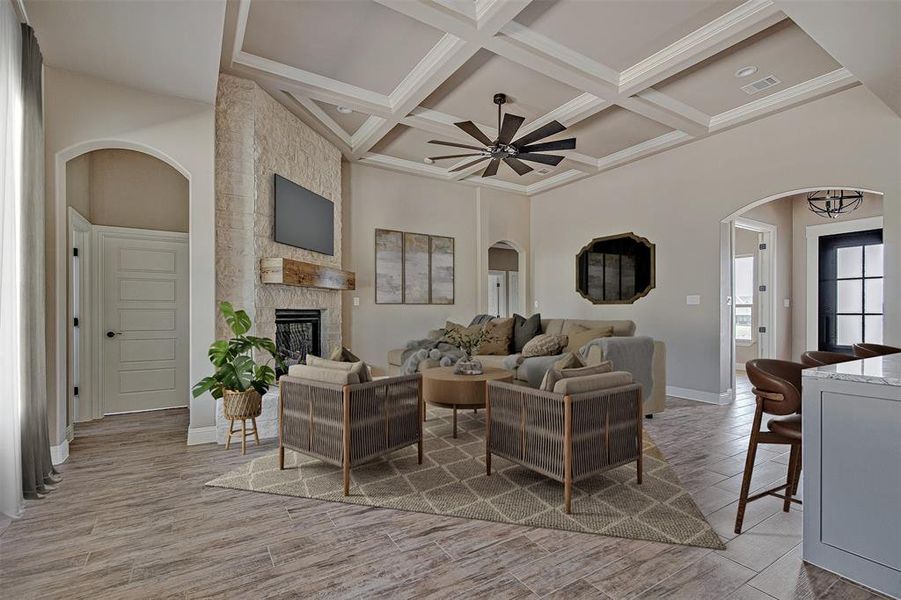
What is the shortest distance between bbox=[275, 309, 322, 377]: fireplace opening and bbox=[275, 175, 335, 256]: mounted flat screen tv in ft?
2.46

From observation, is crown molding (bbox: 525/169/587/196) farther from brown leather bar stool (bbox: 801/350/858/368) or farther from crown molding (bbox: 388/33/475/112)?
brown leather bar stool (bbox: 801/350/858/368)

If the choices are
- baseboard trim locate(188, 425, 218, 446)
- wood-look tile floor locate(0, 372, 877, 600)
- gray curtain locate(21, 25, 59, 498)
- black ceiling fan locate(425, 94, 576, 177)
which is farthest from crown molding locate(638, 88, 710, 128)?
baseboard trim locate(188, 425, 218, 446)

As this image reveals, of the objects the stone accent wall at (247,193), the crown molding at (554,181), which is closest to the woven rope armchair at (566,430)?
the stone accent wall at (247,193)

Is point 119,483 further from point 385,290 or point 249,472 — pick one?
point 385,290

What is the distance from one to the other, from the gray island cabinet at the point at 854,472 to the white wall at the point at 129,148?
159 inches

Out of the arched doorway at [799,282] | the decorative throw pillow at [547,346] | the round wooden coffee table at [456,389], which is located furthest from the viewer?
the arched doorway at [799,282]

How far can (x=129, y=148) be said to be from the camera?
11.6ft

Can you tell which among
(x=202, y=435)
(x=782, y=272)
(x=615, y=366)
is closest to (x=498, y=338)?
(x=615, y=366)

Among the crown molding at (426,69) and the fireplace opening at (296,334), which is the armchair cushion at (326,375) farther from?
the crown molding at (426,69)

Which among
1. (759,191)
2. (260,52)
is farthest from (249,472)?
(759,191)

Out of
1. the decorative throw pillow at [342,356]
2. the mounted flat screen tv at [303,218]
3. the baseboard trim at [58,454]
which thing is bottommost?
the baseboard trim at [58,454]

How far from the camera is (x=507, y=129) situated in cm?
394

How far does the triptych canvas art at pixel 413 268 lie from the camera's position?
6.45 meters

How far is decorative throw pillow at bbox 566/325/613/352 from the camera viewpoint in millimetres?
4531
